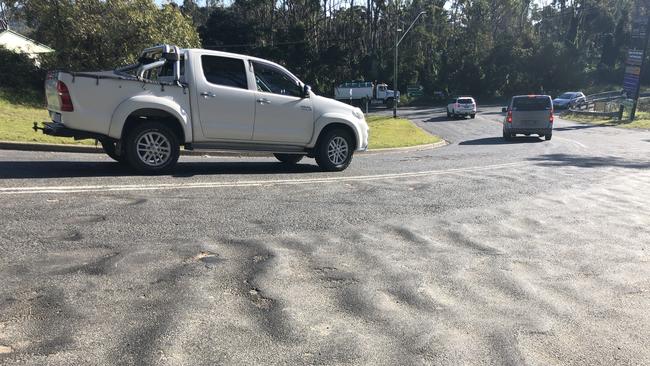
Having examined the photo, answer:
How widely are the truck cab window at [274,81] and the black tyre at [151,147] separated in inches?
70.5

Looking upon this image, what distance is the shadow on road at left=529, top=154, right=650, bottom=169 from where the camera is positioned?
1312cm

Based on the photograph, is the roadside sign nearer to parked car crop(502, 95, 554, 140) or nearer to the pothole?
parked car crop(502, 95, 554, 140)

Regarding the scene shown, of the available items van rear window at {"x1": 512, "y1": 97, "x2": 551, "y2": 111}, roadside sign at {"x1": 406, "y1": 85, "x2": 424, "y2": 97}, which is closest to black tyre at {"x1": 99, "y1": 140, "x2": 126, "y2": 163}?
van rear window at {"x1": 512, "y1": 97, "x2": 551, "y2": 111}

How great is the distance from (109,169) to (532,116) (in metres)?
19.5

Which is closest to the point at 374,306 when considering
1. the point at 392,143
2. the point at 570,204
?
the point at 570,204

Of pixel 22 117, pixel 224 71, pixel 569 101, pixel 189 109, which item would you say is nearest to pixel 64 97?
pixel 189 109

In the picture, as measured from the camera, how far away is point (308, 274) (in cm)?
438

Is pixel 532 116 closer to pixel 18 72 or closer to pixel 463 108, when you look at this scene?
pixel 463 108

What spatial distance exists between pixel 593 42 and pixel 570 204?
296 ft

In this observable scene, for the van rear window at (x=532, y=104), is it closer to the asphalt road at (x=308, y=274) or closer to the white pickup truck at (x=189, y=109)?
the white pickup truck at (x=189, y=109)

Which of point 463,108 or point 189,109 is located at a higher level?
point 189,109

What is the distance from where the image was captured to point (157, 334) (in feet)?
10.6

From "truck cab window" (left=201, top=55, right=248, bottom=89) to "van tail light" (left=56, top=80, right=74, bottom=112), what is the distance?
2058 mm

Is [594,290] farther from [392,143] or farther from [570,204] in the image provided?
[392,143]
